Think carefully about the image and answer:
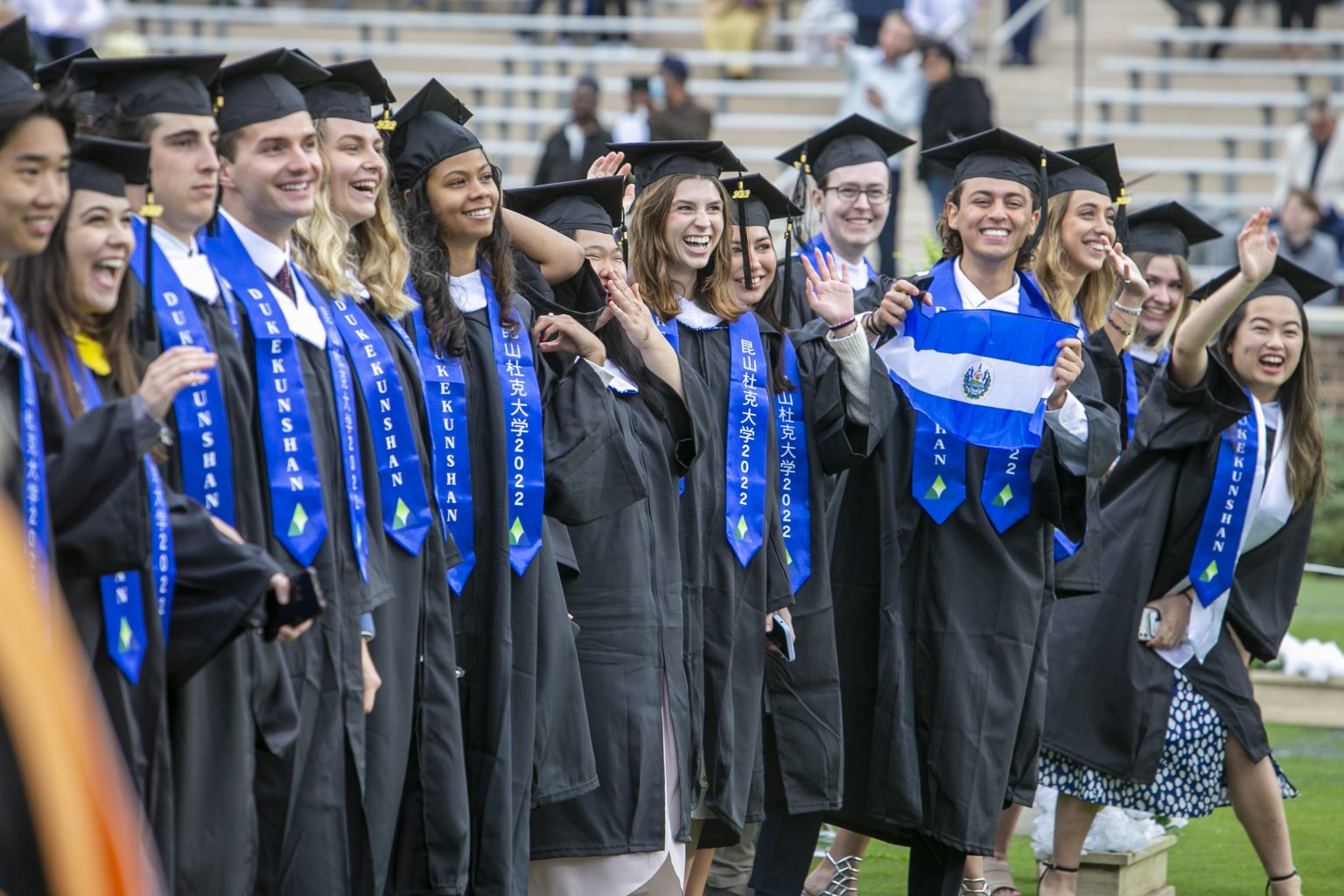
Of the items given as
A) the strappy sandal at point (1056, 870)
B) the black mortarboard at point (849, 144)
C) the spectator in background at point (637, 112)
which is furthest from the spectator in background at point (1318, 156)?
the strappy sandal at point (1056, 870)

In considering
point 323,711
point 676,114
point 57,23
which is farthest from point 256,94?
point 57,23

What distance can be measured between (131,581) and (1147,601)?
3895mm

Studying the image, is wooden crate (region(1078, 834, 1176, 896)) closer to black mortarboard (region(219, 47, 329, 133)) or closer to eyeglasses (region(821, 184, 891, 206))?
eyeglasses (region(821, 184, 891, 206))

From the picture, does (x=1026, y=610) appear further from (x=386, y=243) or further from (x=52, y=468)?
(x=52, y=468)

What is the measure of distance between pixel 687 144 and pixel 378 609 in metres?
1.85

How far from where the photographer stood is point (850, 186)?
7414mm

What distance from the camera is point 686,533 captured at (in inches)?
224

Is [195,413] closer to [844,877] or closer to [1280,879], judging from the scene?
[844,877]

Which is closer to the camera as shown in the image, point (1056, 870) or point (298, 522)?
point (298, 522)

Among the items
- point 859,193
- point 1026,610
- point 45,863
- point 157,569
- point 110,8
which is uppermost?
point 110,8

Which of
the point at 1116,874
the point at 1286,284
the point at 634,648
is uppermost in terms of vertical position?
the point at 1286,284

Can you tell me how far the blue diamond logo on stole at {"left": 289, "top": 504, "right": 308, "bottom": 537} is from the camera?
14.1 feet

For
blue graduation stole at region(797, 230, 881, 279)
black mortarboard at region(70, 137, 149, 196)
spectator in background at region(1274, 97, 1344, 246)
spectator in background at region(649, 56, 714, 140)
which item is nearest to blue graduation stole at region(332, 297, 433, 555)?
black mortarboard at region(70, 137, 149, 196)

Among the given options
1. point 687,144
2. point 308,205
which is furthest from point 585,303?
point 308,205
